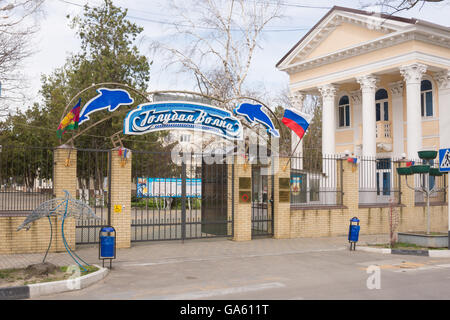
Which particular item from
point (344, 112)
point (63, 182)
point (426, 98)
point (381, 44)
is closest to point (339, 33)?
point (381, 44)

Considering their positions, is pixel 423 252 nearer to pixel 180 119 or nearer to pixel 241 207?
pixel 241 207

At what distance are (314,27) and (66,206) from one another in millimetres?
26614

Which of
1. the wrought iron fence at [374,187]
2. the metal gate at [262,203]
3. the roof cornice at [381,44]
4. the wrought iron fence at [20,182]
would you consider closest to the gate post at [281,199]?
the metal gate at [262,203]

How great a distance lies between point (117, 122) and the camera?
3033 cm

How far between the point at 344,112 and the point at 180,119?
22.6 metres

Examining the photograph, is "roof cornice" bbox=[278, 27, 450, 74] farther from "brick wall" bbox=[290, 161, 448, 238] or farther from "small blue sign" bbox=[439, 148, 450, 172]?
"small blue sign" bbox=[439, 148, 450, 172]

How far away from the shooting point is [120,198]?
13664 millimetres

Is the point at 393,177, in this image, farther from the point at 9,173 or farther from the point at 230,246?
the point at 9,173

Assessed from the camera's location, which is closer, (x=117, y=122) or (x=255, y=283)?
(x=255, y=283)

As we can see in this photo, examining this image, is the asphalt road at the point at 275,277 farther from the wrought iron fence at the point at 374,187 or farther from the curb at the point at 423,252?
the wrought iron fence at the point at 374,187

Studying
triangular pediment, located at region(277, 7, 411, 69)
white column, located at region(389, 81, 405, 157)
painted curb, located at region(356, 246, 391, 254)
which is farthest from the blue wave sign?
white column, located at region(389, 81, 405, 157)
